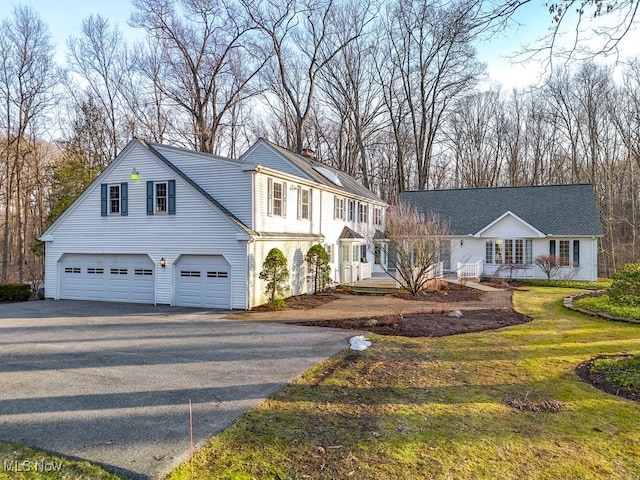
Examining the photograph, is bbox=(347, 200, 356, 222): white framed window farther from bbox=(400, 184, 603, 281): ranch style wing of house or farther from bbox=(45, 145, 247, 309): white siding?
bbox=(45, 145, 247, 309): white siding

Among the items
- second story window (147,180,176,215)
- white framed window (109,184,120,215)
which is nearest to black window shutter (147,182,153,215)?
second story window (147,180,176,215)

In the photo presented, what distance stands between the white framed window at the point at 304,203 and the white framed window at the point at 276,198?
1.33 m

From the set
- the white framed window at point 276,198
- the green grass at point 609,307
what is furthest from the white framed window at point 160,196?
the green grass at point 609,307

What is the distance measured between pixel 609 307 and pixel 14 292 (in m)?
22.5

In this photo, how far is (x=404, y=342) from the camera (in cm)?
945

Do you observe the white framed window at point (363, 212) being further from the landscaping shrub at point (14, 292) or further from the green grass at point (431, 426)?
the green grass at point (431, 426)

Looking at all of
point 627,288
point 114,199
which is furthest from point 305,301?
point 627,288

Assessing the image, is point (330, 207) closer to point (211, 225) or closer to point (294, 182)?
point (294, 182)

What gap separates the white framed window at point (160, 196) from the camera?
15.5m

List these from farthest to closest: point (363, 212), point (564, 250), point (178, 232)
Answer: point (363, 212) < point (564, 250) < point (178, 232)

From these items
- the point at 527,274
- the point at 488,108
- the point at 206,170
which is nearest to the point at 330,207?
the point at 206,170

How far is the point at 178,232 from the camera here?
594 inches

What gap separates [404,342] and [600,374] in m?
3.80

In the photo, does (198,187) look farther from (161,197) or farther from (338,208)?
(338,208)
